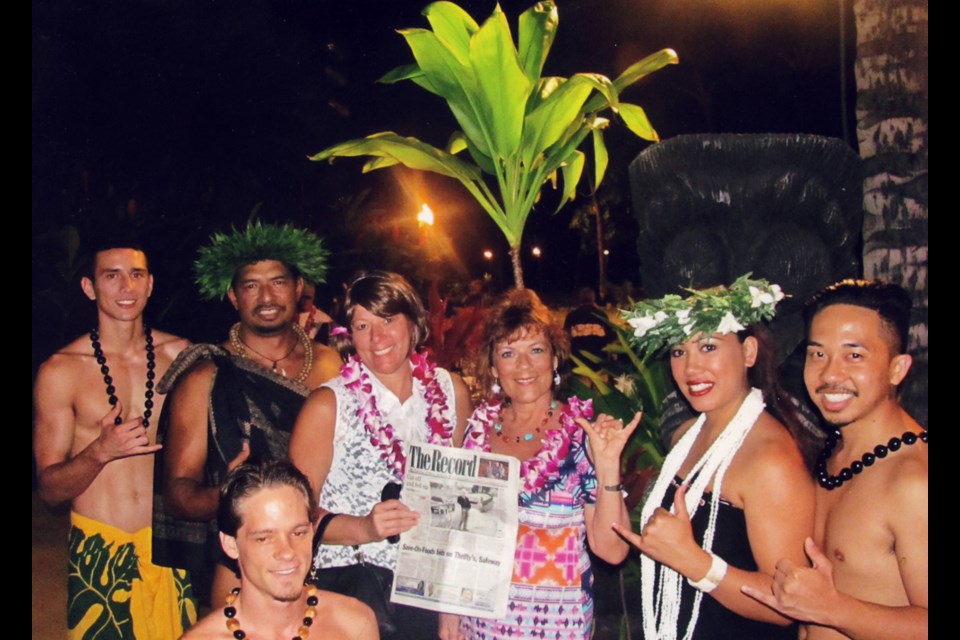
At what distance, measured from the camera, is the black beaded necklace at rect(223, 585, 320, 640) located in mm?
2357

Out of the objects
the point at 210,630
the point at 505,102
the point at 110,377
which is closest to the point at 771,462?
the point at 210,630

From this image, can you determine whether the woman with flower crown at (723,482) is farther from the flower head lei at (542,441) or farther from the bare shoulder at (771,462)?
the flower head lei at (542,441)

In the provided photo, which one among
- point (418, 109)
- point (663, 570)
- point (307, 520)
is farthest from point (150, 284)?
point (418, 109)

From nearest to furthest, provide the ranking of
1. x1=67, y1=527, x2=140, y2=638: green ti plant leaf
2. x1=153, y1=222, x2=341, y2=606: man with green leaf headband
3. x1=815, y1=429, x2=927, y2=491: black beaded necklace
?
1. x1=815, y1=429, x2=927, y2=491: black beaded necklace
2. x1=153, y1=222, x2=341, y2=606: man with green leaf headband
3. x1=67, y1=527, x2=140, y2=638: green ti plant leaf

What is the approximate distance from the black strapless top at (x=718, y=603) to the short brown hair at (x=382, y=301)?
105 cm

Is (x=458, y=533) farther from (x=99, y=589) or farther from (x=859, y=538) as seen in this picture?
(x=99, y=589)

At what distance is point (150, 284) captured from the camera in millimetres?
3758

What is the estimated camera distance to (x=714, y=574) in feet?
7.72

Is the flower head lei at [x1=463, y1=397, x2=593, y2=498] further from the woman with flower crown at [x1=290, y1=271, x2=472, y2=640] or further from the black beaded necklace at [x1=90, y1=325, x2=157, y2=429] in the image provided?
the black beaded necklace at [x1=90, y1=325, x2=157, y2=429]

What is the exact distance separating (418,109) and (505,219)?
16.4 meters

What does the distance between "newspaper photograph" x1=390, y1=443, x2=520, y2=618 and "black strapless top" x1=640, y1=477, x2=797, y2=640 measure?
50cm

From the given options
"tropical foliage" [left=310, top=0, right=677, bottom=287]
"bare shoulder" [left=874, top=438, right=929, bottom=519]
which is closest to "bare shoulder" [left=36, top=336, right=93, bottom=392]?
"tropical foliage" [left=310, top=0, right=677, bottom=287]

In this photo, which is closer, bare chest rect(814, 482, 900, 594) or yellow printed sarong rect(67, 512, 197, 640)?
bare chest rect(814, 482, 900, 594)

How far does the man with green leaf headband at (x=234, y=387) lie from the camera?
328 cm
